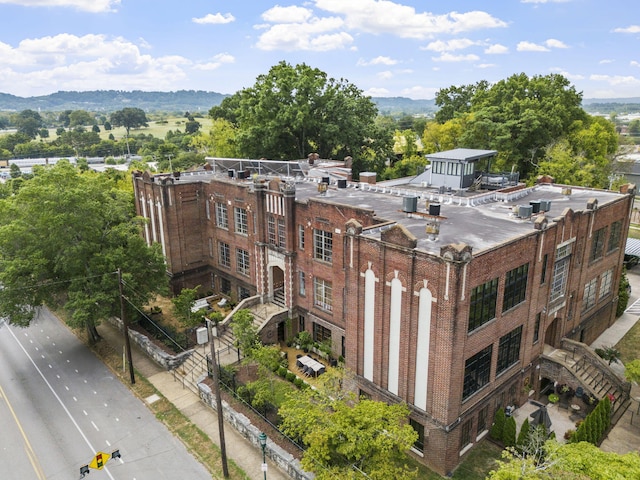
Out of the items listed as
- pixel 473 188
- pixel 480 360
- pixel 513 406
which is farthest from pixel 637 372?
pixel 473 188

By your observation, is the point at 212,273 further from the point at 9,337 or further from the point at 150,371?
the point at 9,337

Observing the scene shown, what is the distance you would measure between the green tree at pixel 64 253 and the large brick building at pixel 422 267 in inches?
323

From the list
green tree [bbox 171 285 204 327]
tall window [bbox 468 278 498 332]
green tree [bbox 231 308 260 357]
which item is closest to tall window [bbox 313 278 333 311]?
green tree [bbox 231 308 260 357]

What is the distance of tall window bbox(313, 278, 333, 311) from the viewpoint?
33.0m

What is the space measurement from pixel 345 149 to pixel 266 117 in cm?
1251

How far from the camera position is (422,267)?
2142cm

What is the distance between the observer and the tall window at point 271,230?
36116 mm

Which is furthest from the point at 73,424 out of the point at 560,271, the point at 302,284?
the point at 560,271

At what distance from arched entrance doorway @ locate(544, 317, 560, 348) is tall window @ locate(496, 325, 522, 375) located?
5.73m

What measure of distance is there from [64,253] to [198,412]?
587 inches

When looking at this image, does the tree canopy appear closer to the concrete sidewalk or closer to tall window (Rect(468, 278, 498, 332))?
the concrete sidewalk

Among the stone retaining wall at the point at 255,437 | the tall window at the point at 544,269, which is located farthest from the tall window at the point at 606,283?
the stone retaining wall at the point at 255,437

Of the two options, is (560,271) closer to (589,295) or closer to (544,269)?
(544,269)

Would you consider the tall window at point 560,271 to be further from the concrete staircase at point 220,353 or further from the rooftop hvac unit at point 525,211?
the concrete staircase at point 220,353
